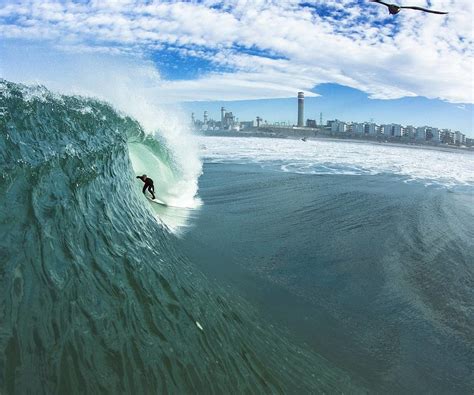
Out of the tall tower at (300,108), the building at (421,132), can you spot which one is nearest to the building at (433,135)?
the building at (421,132)

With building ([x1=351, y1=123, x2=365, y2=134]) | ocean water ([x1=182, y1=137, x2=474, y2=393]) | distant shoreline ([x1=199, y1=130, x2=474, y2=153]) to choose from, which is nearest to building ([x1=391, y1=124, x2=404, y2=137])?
building ([x1=351, y1=123, x2=365, y2=134])

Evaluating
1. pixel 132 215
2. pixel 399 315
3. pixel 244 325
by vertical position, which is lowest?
pixel 399 315

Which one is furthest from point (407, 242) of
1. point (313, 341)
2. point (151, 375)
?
point (151, 375)

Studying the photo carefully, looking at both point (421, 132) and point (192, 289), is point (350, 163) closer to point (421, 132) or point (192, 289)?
point (192, 289)

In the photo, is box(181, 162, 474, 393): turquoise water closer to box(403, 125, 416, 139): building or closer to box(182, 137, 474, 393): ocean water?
box(182, 137, 474, 393): ocean water

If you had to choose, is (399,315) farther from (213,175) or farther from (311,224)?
(213,175)

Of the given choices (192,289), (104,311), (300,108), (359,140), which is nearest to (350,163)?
(192,289)

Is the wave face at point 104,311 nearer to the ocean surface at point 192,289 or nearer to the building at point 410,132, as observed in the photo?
the ocean surface at point 192,289
